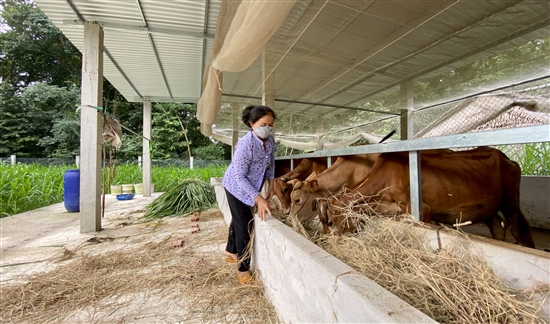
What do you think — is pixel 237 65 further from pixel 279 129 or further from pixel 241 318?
pixel 279 129

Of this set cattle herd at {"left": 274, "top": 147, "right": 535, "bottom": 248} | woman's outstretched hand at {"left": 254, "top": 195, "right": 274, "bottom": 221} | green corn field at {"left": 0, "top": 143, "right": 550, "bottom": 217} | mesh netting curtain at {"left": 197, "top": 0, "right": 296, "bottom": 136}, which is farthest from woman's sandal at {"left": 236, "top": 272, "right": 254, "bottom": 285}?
green corn field at {"left": 0, "top": 143, "right": 550, "bottom": 217}

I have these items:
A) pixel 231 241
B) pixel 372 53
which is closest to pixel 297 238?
pixel 231 241

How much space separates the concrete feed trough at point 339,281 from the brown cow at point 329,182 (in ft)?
2.89

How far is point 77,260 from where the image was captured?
2.97m

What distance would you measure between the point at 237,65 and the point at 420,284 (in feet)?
7.34

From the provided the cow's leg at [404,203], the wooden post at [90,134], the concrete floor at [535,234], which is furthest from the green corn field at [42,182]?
the cow's leg at [404,203]

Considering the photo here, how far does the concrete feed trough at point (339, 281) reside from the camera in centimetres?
88

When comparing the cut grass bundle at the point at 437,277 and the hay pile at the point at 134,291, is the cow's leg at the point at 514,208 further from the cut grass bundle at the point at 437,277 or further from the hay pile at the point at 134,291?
the hay pile at the point at 134,291

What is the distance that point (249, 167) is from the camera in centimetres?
228

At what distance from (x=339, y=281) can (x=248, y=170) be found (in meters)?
1.41

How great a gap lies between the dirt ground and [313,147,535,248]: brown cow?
1136mm

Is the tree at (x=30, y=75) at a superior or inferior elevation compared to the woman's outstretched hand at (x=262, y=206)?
superior

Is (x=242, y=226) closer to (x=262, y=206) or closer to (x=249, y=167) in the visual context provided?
(x=262, y=206)

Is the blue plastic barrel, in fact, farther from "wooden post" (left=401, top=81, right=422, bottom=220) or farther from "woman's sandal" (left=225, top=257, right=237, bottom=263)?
"wooden post" (left=401, top=81, right=422, bottom=220)
